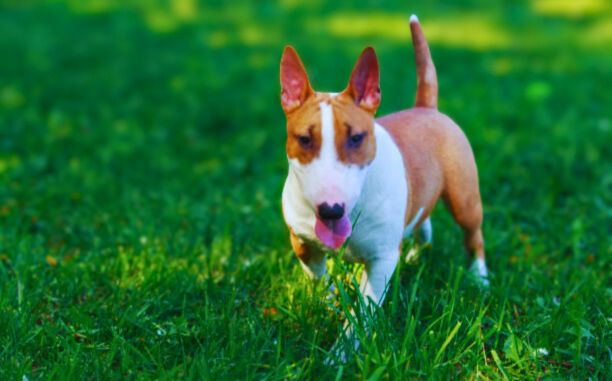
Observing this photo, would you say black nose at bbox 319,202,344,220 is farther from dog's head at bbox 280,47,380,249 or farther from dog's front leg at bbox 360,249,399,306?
A: dog's front leg at bbox 360,249,399,306

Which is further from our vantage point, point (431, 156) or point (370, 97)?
point (431, 156)

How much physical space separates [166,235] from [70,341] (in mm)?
1255

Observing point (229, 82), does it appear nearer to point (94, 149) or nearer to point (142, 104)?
point (142, 104)

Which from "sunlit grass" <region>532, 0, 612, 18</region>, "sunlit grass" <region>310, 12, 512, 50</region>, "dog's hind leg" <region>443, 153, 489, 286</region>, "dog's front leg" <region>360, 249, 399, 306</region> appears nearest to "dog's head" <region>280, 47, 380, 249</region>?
"dog's front leg" <region>360, 249, 399, 306</region>

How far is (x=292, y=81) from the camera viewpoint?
2.97 m

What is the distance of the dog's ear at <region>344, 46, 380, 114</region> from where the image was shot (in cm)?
293

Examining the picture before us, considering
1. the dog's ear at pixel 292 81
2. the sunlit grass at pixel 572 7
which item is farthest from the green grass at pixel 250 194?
the dog's ear at pixel 292 81

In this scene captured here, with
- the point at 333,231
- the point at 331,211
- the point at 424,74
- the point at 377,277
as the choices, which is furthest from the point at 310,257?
the point at 424,74

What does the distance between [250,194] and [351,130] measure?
2.36m

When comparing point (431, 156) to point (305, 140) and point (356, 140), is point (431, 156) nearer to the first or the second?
point (356, 140)

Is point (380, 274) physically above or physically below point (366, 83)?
below

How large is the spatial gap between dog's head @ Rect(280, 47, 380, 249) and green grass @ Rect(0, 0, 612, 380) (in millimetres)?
488

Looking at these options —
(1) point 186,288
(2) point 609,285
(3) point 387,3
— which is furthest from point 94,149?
(3) point 387,3

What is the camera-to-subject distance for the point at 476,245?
3846 mm
